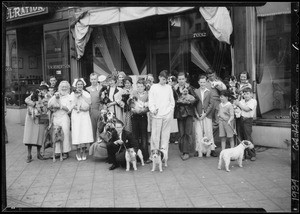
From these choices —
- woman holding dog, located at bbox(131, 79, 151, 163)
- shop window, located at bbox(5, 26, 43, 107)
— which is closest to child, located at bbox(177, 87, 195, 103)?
woman holding dog, located at bbox(131, 79, 151, 163)

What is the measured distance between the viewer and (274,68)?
364 inches

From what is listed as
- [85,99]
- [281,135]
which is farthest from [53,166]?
[281,135]

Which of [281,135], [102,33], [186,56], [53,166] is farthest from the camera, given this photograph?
[102,33]

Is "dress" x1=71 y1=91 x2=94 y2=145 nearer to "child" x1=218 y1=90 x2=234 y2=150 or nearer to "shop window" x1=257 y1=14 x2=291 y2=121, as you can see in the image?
"child" x1=218 y1=90 x2=234 y2=150

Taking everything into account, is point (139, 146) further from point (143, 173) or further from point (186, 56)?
point (186, 56)

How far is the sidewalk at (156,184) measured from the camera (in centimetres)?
542

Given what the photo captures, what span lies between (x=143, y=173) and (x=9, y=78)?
33.6 ft

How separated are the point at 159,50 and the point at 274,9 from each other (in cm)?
463

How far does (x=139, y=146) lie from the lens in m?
7.96

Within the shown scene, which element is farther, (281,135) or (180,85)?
(281,135)

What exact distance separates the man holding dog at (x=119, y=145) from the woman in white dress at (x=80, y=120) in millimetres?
1085

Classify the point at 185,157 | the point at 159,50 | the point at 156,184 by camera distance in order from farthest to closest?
the point at 159,50, the point at 185,157, the point at 156,184

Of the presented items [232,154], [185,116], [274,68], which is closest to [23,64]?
[185,116]

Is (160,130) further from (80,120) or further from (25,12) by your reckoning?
(25,12)
